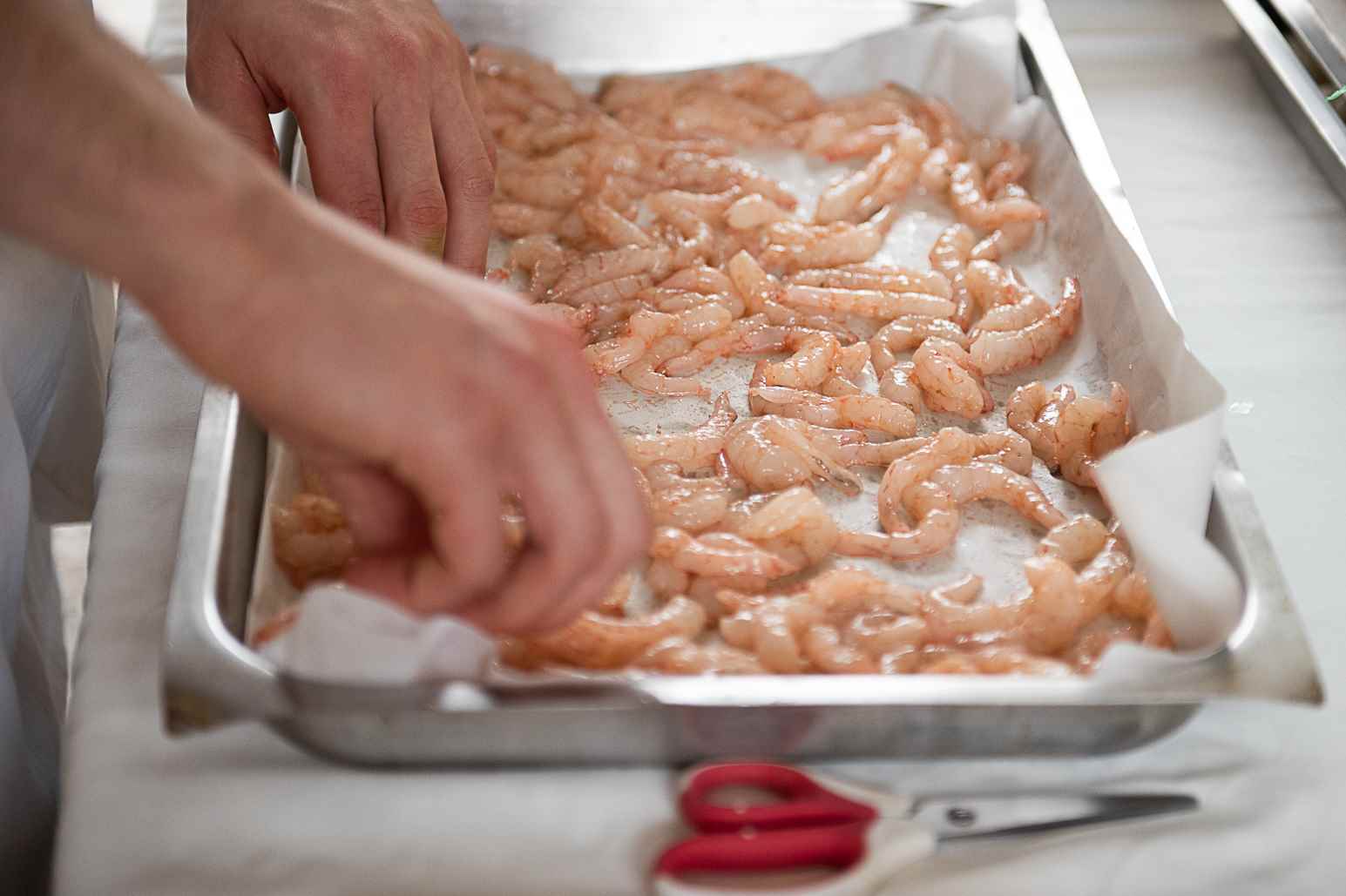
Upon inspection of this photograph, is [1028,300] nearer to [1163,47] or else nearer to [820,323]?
[820,323]

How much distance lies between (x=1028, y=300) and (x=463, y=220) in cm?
66

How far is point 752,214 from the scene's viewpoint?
1730 millimetres

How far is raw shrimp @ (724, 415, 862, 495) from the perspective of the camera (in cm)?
137

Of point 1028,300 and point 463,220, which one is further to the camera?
point 1028,300

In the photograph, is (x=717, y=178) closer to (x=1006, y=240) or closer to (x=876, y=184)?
(x=876, y=184)

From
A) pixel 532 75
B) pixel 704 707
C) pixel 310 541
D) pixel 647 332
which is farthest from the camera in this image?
pixel 532 75

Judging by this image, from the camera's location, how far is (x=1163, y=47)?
7.25 feet

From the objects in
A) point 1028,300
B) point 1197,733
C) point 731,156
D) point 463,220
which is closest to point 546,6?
point 731,156

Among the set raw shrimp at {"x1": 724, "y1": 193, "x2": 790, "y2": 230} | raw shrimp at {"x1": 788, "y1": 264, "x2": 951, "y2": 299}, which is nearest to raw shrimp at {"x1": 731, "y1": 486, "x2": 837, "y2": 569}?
raw shrimp at {"x1": 788, "y1": 264, "x2": 951, "y2": 299}

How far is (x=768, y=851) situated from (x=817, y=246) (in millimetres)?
930

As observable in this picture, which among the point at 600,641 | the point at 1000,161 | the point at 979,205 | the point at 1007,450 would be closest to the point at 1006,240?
the point at 979,205

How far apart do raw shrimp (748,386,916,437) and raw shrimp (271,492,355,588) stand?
0.49 m

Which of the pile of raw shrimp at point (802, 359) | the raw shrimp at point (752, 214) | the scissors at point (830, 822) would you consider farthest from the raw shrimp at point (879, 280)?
the scissors at point (830, 822)

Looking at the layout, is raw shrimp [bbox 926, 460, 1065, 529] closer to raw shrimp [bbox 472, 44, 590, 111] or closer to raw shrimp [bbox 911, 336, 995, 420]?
A: raw shrimp [bbox 911, 336, 995, 420]
